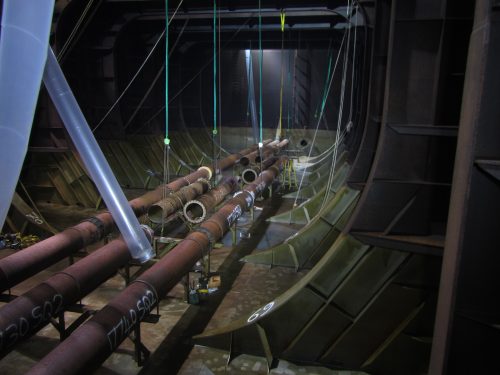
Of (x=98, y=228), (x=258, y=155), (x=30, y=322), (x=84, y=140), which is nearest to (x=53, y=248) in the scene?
(x=98, y=228)

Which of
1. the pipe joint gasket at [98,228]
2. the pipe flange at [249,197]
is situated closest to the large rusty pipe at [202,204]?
the pipe flange at [249,197]

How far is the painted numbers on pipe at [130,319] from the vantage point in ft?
11.5

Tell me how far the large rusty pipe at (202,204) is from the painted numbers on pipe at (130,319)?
2527mm

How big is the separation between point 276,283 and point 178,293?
160 cm

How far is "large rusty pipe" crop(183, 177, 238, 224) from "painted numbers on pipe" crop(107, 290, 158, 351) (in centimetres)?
253

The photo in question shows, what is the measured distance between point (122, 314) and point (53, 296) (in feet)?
3.32

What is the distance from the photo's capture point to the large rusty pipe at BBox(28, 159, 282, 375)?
302 cm

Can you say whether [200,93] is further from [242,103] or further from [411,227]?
[411,227]

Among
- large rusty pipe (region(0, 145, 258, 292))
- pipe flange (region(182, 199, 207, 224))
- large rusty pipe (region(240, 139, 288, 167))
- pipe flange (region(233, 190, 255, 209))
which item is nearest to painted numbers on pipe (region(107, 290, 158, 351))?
large rusty pipe (region(0, 145, 258, 292))

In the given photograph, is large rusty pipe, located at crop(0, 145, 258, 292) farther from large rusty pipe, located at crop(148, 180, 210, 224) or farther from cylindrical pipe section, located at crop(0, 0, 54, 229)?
cylindrical pipe section, located at crop(0, 0, 54, 229)

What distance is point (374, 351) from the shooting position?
420 centimetres

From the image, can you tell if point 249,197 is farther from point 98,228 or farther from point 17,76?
point 17,76

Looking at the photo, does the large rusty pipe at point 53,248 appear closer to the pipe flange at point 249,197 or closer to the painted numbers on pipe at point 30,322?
the painted numbers on pipe at point 30,322

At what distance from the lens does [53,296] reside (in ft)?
13.8
